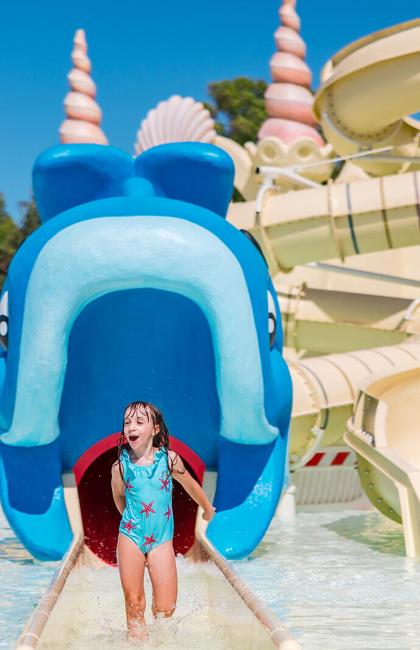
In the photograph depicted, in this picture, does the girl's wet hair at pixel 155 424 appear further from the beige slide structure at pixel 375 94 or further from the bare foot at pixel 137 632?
the beige slide structure at pixel 375 94

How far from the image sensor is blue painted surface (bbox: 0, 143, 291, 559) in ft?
14.2

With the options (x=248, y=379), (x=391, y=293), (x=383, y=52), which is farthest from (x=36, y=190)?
(x=391, y=293)

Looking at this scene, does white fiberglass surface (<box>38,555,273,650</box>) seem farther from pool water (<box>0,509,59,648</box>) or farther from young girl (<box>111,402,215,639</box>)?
pool water (<box>0,509,59,648</box>)

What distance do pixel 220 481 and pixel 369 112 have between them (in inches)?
179

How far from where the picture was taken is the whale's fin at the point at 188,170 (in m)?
5.20

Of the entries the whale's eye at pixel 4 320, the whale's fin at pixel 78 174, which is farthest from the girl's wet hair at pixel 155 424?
the whale's fin at pixel 78 174

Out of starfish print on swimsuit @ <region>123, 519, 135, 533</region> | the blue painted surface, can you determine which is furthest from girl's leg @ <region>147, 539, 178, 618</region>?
the blue painted surface

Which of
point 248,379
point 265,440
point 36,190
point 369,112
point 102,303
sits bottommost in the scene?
point 265,440

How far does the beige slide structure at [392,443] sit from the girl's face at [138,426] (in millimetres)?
2400

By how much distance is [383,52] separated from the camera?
25.8 ft

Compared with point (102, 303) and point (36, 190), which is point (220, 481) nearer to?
point (102, 303)

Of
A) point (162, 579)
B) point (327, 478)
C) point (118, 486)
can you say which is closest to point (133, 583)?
point (162, 579)

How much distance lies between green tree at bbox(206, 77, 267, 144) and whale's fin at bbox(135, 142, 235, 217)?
87.5 ft

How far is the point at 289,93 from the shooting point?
16344 mm
